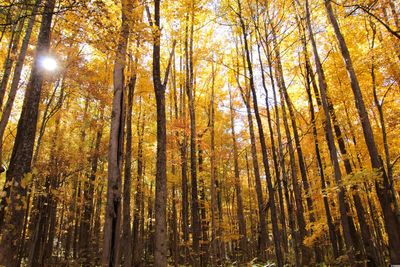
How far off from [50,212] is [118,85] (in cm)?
1223

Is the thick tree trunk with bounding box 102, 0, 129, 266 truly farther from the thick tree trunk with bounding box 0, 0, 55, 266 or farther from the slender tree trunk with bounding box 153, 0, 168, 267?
the thick tree trunk with bounding box 0, 0, 55, 266

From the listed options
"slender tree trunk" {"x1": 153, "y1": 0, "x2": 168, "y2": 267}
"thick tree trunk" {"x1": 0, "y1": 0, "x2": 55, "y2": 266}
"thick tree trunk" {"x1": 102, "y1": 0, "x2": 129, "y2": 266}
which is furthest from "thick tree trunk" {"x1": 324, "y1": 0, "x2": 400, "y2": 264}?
"thick tree trunk" {"x1": 0, "y1": 0, "x2": 55, "y2": 266}

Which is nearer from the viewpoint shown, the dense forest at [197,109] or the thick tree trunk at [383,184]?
the dense forest at [197,109]

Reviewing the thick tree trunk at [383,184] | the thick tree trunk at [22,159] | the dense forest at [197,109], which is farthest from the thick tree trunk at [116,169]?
the thick tree trunk at [383,184]

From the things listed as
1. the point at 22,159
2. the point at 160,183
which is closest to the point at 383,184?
the point at 160,183

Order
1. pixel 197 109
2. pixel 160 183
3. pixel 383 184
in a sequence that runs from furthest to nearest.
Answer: pixel 197 109
pixel 383 184
pixel 160 183

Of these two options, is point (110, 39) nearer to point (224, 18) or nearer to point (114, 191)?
point (114, 191)

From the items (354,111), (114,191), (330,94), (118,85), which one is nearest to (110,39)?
(118,85)

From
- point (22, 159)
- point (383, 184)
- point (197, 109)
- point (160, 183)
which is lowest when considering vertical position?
point (160, 183)

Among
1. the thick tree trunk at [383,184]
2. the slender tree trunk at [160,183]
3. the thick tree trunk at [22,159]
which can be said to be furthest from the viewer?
the thick tree trunk at [383,184]

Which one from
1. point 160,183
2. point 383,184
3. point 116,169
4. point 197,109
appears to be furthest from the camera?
point 197,109

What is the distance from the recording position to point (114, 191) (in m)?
5.16

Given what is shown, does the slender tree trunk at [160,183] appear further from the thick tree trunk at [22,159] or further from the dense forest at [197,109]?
the thick tree trunk at [22,159]

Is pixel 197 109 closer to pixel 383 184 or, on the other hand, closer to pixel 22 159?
pixel 383 184
